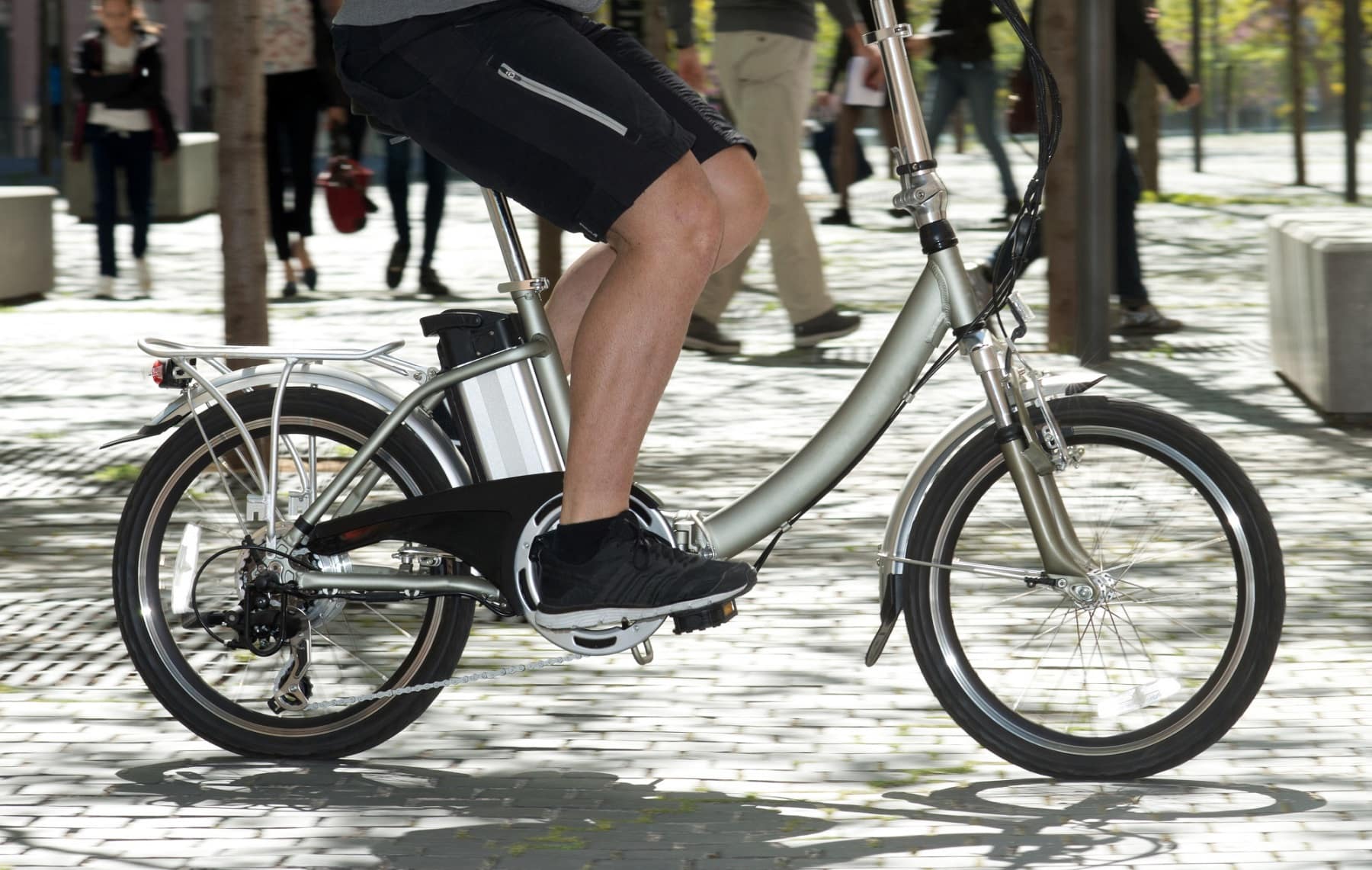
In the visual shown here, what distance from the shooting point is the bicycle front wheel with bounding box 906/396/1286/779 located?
13.2 feet

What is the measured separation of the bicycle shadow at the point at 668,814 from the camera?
3.70 m

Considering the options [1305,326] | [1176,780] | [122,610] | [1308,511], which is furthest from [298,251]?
[1176,780]

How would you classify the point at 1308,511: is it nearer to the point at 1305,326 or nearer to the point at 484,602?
the point at 1305,326

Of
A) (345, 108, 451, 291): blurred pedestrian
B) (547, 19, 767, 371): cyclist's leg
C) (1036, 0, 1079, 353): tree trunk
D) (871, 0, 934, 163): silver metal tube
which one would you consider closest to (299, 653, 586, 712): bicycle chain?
(547, 19, 767, 371): cyclist's leg

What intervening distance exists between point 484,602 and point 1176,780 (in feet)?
4.61

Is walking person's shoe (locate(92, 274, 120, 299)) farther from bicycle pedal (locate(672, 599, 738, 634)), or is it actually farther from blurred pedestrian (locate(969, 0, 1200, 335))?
bicycle pedal (locate(672, 599, 738, 634))

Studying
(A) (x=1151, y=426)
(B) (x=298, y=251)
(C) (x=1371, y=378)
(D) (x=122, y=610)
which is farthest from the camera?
(B) (x=298, y=251)

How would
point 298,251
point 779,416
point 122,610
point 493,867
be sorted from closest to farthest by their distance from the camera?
point 493,867 → point 122,610 → point 779,416 → point 298,251

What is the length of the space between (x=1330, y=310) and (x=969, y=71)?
7.78 meters

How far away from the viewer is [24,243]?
13836mm

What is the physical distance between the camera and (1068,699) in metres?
4.17

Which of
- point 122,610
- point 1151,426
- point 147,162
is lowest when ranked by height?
point 122,610

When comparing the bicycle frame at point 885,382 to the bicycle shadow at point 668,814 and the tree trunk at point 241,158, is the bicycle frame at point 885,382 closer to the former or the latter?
the bicycle shadow at point 668,814

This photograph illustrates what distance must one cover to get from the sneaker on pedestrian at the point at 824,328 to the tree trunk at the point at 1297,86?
48.6ft
